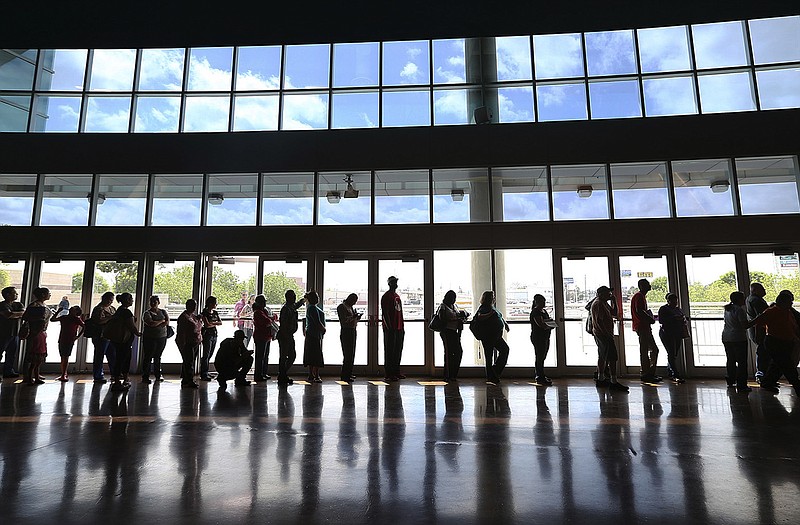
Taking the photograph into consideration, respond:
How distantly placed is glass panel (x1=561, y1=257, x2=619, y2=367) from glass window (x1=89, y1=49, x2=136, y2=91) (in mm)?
10425

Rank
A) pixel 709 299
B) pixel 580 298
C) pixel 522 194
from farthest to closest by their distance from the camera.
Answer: pixel 522 194 → pixel 580 298 → pixel 709 299

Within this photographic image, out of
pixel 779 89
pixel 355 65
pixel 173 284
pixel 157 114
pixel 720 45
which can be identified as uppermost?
pixel 355 65

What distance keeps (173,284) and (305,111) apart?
15.3ft

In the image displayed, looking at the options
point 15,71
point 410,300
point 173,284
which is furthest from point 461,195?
point 15,71

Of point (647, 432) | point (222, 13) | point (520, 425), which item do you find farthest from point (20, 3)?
point (647, 432)

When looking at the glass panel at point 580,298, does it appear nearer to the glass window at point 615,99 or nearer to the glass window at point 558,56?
the glass window at point 615,99

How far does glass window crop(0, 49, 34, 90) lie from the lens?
424 inches

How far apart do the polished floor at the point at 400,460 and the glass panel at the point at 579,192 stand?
13.3 feet

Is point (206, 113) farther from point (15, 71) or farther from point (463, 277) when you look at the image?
point (463, 277)

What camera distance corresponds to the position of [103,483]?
325 cm

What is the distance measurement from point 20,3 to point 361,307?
23.6ft

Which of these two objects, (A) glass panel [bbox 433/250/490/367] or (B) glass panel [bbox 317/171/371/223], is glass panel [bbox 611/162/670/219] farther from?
(B) glass panel [bbox 317/171/371/223]

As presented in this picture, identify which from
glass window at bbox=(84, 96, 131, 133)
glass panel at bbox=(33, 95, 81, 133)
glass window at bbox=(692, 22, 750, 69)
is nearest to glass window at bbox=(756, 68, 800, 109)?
glass window at bbox=(692, 22, 750, 69)

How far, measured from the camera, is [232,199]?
1011cm
